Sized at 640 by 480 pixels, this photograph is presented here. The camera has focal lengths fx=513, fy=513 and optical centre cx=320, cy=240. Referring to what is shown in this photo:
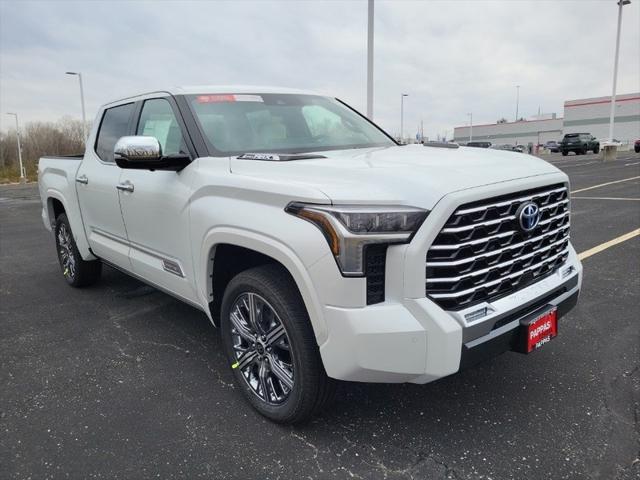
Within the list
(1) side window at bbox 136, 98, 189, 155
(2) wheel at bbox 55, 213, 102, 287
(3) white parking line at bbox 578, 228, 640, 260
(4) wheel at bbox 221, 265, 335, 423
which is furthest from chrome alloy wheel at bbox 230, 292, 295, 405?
(3) white parking line at bbox 578, 228, 640, 260

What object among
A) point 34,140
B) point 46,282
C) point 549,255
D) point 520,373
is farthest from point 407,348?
point 34,140

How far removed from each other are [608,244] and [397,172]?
561 cm

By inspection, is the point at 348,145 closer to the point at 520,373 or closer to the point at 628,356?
the point at 520,373

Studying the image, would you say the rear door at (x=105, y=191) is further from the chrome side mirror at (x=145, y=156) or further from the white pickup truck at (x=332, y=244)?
the chrome side mirror at (x=145, y=156)

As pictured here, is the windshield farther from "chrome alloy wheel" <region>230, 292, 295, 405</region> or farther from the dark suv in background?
the dark suv in background

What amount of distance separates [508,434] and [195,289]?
76.8 inches

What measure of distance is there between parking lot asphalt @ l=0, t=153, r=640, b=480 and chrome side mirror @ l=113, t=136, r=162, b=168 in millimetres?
1424

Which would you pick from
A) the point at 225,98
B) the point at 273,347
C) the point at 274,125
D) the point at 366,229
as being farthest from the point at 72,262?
the point at 366,229

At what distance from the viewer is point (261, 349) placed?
2787 mm

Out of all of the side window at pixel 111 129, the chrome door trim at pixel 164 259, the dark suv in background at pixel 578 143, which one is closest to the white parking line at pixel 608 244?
the chrome door trim at pixel 164 259

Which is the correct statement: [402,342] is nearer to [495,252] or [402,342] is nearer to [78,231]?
[495,252]

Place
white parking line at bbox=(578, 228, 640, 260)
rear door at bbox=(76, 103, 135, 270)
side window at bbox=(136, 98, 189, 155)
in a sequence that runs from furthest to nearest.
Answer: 1. white parking line at bbox=(578, 228, 640, 260)
2. rear door at bbox=(76, 103, 135, 270)
3. side window at bbox=(136, 98, 189, 155)

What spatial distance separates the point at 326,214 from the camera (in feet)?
7.16

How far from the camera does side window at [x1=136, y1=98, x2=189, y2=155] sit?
11.3 ft
